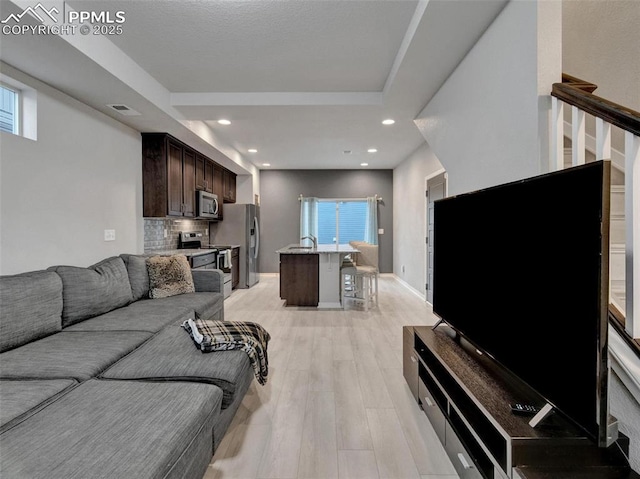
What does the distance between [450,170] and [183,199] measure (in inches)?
144

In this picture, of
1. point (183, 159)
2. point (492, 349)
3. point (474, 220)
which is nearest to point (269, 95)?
point (183, 159)

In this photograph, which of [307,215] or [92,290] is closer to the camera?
[92,290]

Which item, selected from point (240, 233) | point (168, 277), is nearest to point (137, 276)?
point (168, 277)

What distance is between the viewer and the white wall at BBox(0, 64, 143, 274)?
7.97ft

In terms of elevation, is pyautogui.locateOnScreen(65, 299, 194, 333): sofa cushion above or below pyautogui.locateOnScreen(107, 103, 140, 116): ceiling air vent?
below

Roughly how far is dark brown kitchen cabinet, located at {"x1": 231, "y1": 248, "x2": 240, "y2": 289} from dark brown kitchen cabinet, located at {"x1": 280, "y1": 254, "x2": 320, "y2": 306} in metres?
1.55

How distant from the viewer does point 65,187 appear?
2.91 m

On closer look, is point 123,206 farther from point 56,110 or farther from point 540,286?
point 540,286

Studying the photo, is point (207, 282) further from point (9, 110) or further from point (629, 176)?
point (629, 176)

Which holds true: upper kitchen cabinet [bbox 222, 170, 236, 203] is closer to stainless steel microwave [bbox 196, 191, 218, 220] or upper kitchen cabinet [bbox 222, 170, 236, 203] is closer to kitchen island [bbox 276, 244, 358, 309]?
stainless steel microwave [bbox 196, 191, 218, 220]

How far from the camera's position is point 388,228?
779 cm

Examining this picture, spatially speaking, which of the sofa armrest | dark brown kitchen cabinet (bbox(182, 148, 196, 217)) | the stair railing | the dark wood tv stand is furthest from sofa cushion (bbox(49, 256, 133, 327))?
the stair railing

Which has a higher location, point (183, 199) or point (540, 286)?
point (183, 199)

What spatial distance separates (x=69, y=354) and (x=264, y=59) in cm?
265
